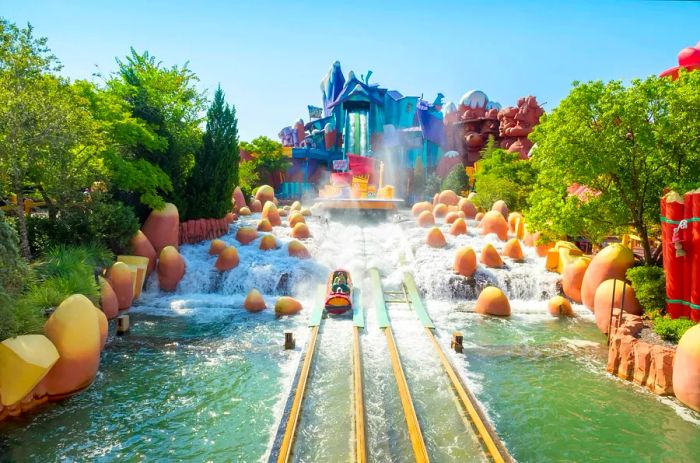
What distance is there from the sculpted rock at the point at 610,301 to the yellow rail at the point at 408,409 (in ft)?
20.7

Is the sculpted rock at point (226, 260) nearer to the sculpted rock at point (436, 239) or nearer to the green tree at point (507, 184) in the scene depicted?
the sculpted rock at point (436, 239)

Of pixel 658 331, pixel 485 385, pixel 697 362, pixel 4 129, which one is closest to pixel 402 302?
pixel 485 385

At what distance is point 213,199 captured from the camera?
25.4 m


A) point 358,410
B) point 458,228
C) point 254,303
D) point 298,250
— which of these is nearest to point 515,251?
point 458,228

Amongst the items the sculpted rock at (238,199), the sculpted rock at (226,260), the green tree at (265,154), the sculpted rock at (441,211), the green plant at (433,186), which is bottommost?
the sculpted rock at (226,260)

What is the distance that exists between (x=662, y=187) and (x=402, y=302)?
30.4 feet

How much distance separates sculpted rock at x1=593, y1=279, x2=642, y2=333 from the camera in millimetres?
14047

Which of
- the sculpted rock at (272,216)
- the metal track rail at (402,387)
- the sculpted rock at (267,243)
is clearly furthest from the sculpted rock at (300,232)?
the metal track rail at (402,387)

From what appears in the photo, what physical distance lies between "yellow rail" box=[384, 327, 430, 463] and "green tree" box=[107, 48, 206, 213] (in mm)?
14174

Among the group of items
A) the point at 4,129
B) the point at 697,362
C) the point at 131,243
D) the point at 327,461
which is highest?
the point at 4,129

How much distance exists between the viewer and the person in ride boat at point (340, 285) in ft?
54.6

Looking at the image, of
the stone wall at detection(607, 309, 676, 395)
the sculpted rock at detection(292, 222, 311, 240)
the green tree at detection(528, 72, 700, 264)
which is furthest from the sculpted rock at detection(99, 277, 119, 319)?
the stone wall at detection(607, 309, 676, 395)

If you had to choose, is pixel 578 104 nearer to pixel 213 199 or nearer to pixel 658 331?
pixel 658 331

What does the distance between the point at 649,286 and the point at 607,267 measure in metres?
1.79
